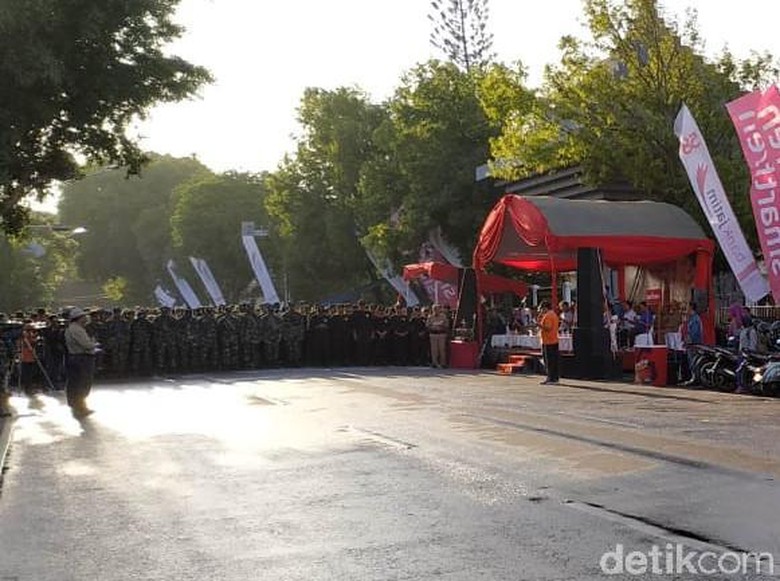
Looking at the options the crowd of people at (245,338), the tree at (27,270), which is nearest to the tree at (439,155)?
the crowd of people at (245,338)

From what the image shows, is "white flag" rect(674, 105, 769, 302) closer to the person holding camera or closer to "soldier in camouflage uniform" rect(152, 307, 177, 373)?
the person holding camera

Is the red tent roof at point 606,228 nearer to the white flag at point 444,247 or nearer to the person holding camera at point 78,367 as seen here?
the person holding camera at point 78,367

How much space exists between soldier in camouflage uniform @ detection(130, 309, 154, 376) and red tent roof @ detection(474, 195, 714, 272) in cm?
908

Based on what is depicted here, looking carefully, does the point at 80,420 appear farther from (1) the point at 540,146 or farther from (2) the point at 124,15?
(1) the point at 540,146

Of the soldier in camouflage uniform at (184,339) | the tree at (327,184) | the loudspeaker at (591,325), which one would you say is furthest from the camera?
the tree at (327,184)

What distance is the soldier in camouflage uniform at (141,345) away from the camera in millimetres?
25047

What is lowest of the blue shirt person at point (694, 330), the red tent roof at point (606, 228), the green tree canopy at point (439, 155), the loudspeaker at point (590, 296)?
the blue shirt person at point (694, 330)

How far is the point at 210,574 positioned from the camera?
244 inches

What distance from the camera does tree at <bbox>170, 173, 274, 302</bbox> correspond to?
68750 mm

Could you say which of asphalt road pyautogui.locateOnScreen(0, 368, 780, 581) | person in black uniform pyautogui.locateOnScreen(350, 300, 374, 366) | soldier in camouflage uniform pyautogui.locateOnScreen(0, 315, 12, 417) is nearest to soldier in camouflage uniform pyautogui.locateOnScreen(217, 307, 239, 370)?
person in black uniform pyautogui.locateOnScreen(350, 300, 374, 366)

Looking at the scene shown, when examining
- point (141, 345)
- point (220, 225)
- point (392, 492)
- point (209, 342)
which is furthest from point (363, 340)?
point (220, 225)

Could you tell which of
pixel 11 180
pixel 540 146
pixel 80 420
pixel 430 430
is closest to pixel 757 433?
pixel 430 430

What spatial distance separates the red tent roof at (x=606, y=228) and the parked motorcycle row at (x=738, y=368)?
396cm

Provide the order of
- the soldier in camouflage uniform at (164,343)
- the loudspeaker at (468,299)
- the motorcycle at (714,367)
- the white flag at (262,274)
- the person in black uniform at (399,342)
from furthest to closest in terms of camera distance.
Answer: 1. the white flag at (262,274)
2. the person in black uniform at (399,342)
3. the loudspeaker at (468,299)
4. the soldier in camouflage uniform at (164,343)
5. the motorcycle at (714,367)
